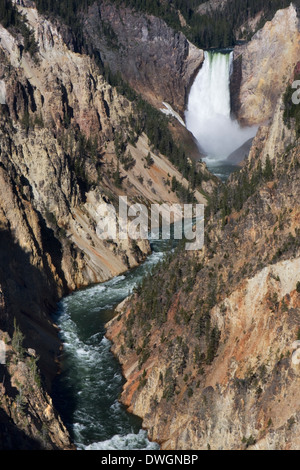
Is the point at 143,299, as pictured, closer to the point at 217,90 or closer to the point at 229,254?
the point at 229,254

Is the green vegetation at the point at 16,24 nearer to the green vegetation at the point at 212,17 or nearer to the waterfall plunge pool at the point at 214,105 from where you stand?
the waterfall plunge pool at the point at 214,105

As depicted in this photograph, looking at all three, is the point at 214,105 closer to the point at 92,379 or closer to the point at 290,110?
the point at 290,110

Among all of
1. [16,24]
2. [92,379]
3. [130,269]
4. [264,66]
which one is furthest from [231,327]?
[264,66]

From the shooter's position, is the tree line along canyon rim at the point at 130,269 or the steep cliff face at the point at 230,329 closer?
the steep cliff face at the point at 230,329

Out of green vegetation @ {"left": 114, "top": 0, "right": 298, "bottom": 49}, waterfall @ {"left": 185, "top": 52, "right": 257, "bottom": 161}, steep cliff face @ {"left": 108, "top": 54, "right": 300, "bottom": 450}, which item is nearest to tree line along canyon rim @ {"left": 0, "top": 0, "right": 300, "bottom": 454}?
steep cliff face @ {"left": 108, "top": 54, "right": 300, "bottom": 450}

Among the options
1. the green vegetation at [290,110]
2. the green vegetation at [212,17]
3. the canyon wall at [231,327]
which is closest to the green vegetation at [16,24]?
the green vegetation at [290,110]

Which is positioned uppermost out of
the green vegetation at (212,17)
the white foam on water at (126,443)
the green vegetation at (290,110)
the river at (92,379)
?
the green vegetation at (212,17)
